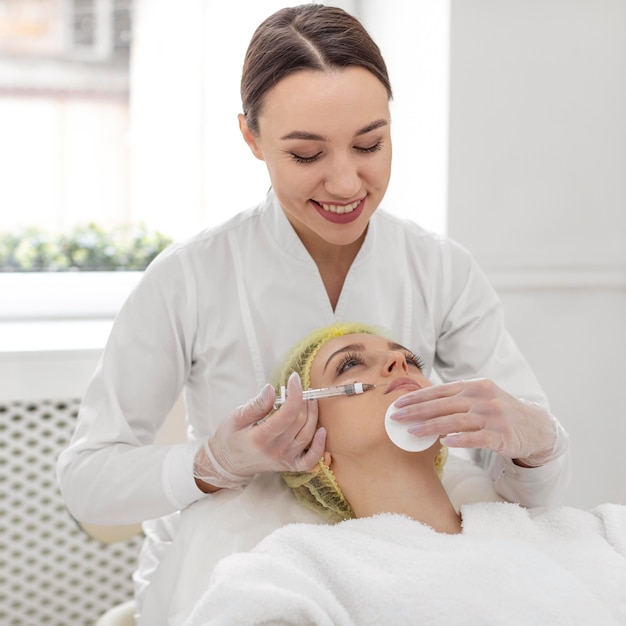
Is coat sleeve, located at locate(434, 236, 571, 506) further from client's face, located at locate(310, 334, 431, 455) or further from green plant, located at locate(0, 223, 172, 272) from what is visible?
green plant, located at locate(0, 223, 172, 272)

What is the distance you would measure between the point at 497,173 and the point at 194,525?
1.14 m

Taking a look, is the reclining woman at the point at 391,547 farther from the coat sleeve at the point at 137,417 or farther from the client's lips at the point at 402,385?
the coat sleeve at the point at 137,417

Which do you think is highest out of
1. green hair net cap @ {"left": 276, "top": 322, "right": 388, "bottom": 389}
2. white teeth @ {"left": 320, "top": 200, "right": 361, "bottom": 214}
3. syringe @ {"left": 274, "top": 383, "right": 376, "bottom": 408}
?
white teeth @ {"left": 320, "top": 200, "right": 361, "bottom": 214}

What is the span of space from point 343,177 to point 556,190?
0.96 m

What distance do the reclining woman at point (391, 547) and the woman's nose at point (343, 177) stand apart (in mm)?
236

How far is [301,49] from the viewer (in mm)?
1373

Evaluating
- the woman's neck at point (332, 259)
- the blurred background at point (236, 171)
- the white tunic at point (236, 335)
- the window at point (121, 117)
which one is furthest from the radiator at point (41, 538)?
the woman's neck at point (332, 259)

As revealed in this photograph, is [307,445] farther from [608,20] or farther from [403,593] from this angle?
[608,20]

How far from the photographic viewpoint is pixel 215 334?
1.56m

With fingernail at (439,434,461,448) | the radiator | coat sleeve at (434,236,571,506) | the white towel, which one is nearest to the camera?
the white towel

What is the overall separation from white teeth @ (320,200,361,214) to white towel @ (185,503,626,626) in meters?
0.48

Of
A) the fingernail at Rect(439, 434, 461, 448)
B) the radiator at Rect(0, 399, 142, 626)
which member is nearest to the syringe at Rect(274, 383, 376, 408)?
the fingernail at Rect(439, 434, 461, 448)

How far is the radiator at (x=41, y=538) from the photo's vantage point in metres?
2.25

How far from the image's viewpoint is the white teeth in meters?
1.41
